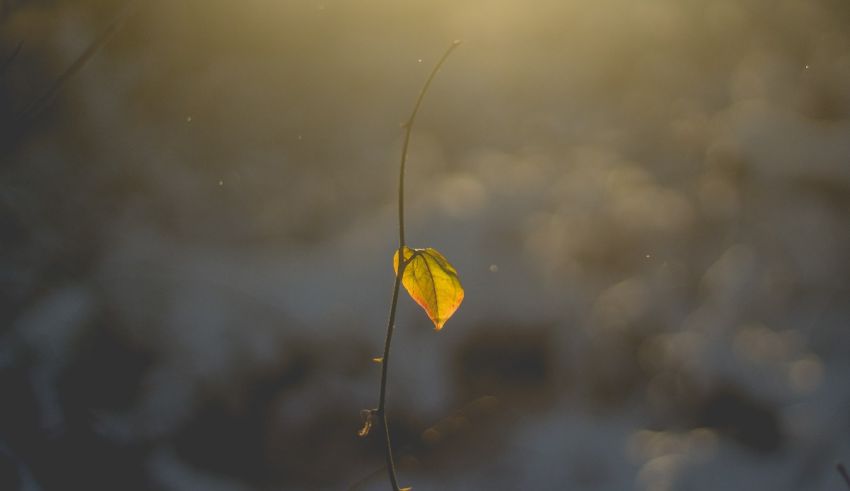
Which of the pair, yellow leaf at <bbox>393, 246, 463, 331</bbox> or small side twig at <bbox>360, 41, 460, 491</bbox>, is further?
yellow leaf at <bbox>393, 246, 463, 331</bbox>

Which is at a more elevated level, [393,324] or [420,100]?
[420,100]

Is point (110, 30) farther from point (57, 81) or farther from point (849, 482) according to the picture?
point (849, 482)

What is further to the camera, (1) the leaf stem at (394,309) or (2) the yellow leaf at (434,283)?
(2) the yellow leaf at (434,283)

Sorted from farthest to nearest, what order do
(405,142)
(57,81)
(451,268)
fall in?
(451,268) < (405,142) < (57,81)

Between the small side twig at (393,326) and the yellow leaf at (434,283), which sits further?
the yellow leaf at (434,283)

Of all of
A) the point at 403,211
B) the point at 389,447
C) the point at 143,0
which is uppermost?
the point at 143,0

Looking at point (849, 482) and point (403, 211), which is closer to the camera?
point (849, 482)

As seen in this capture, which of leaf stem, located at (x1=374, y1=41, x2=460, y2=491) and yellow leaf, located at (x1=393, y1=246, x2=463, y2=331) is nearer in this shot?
leaf stem, located at (x1=374, y1=41, x2=460, y2=491)

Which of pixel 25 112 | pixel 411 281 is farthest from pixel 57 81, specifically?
pixel 411 281
